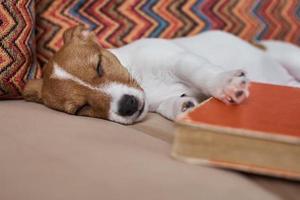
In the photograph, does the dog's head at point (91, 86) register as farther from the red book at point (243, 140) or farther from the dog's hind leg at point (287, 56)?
the dog's hind leg at point (287, 56)

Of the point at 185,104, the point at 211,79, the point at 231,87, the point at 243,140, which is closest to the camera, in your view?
the point at 243,140

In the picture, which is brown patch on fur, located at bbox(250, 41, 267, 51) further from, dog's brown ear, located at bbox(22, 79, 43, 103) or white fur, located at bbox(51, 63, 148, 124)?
dog's brown ear, located at bbox(22, 79, 43, 103)

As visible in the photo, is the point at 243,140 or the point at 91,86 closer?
the point at 243,140

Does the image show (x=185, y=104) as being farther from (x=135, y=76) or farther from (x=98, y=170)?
(x=98, y=170)

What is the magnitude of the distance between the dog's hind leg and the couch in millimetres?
176

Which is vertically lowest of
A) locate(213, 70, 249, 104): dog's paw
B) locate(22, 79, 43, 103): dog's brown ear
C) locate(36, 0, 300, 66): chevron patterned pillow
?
locate(22, 79, 43, 103): dog's brown ear

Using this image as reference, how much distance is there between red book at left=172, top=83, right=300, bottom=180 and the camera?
80cm

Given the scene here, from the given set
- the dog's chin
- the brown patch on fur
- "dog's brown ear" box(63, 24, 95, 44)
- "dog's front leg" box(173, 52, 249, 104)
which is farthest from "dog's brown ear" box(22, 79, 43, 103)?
the brown patch on fur

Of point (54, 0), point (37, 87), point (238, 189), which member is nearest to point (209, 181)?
point (238, 189)

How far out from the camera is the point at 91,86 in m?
1.39

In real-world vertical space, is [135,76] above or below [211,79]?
below

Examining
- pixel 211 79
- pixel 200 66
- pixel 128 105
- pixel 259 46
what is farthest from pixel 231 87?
pixel 259 46

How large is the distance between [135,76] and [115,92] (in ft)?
0.70

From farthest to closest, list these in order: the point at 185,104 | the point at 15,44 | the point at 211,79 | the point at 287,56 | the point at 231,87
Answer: the point at 287,56 < the point at 15,44 < the point at 185,104 < the point at 211,79 < the point at 231,87
